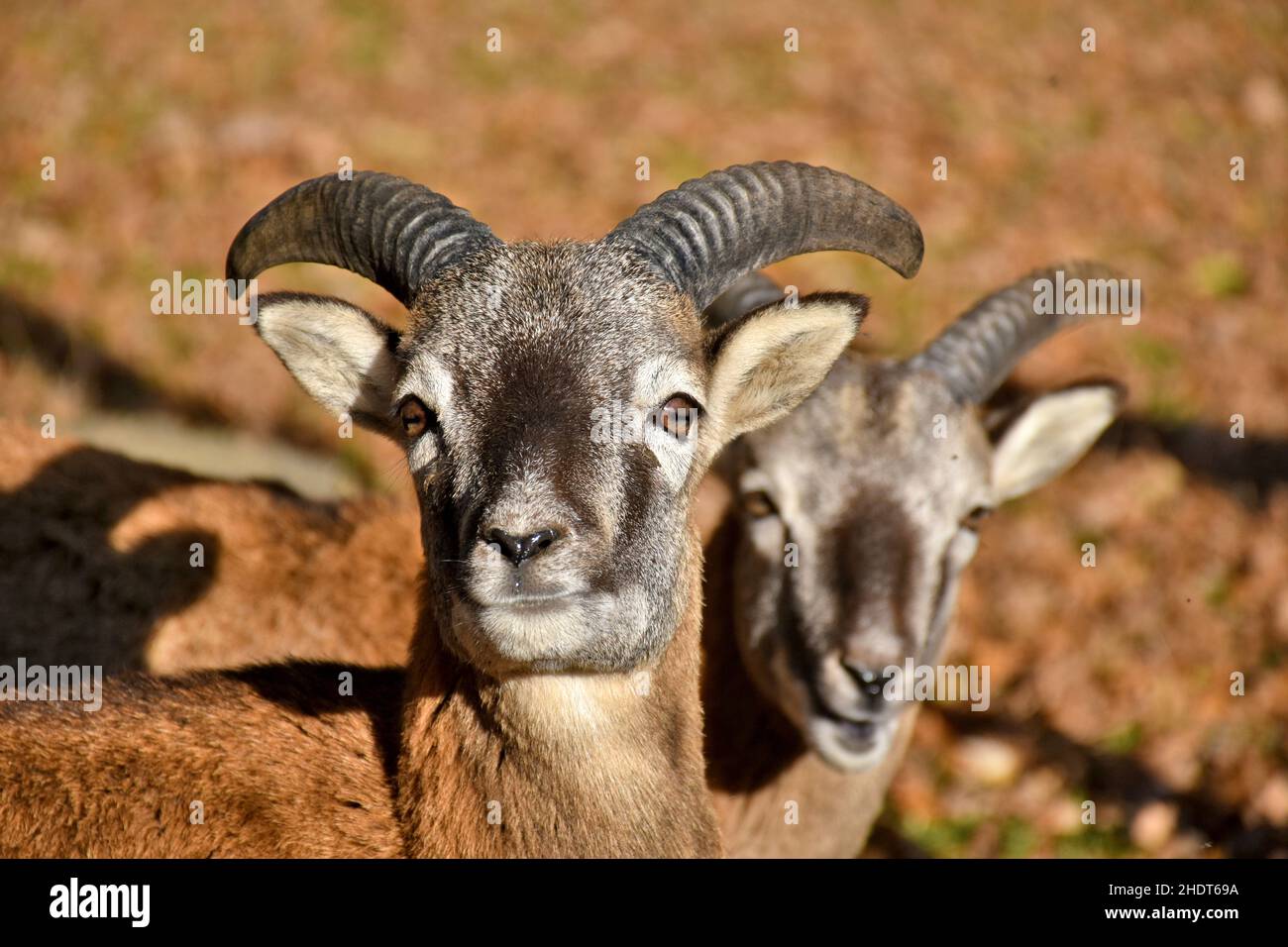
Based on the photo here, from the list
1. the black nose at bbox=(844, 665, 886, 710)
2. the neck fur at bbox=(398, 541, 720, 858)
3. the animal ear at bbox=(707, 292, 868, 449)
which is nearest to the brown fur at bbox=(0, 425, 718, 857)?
the neck fur at bbox=(398, 541, 720, 858)

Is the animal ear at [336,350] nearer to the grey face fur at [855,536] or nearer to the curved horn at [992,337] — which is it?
the grey face fur at [855,536]

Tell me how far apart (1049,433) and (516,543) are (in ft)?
14.5

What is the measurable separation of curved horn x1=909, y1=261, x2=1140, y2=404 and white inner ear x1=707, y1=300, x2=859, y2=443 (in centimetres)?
175

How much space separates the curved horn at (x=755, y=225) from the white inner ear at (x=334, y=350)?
1.08m

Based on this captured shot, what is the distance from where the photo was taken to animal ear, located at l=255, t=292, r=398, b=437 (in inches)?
206

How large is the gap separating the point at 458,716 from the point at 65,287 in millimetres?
10649

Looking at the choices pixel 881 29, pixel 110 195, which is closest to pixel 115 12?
pixel 110 195

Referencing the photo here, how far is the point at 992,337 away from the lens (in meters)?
7.26

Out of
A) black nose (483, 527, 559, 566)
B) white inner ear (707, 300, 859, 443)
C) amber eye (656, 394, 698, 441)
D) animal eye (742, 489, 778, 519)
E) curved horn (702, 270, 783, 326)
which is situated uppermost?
curved horn (702, 270, 783, 326)

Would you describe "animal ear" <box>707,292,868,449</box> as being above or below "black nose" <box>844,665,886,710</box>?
above

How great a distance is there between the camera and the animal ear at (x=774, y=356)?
5.18 m

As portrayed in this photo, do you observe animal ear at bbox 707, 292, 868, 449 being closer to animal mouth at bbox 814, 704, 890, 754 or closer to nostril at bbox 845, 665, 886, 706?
nostril at bbox 845, 665, 886, 706

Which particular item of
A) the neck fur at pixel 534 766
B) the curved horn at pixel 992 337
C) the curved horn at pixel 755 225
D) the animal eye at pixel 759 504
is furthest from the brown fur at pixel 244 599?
the curved horn at pixel 755 225
